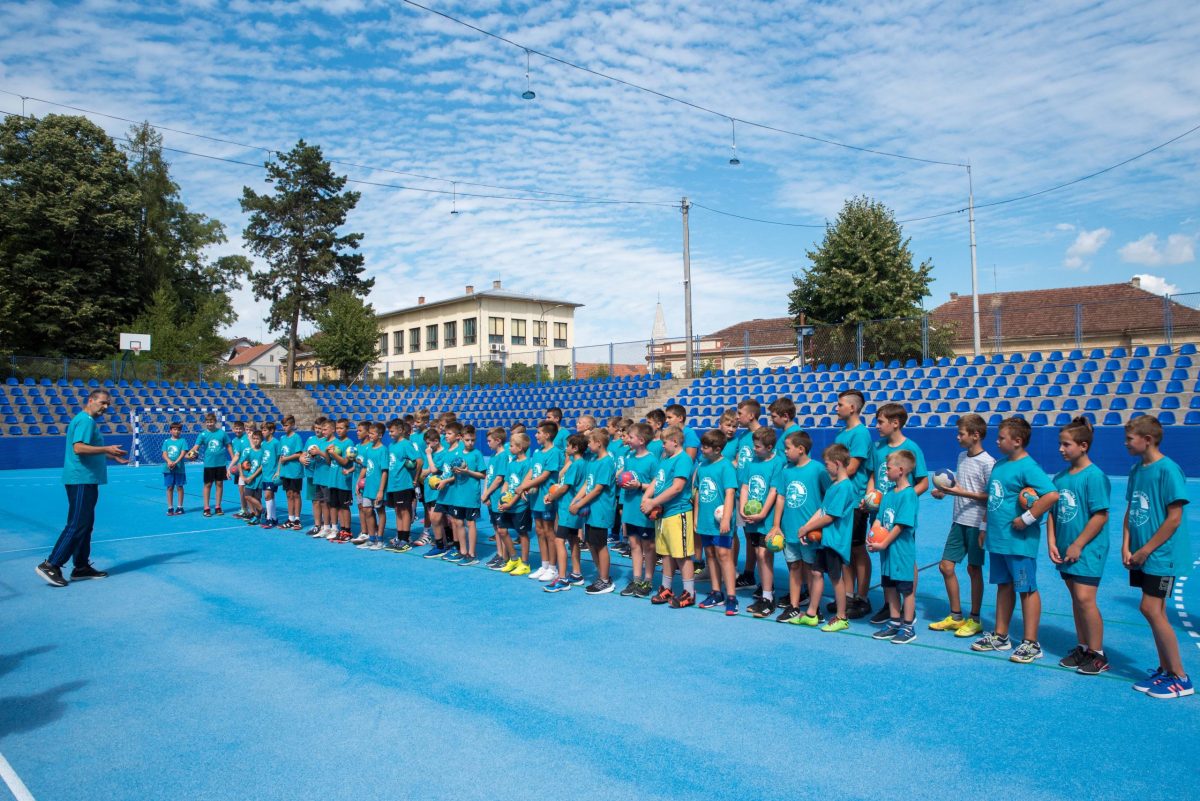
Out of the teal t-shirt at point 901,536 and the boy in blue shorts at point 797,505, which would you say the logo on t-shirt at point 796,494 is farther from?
the teal t-shirt at point 901,536

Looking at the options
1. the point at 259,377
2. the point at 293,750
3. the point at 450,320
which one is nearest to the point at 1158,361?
the point at 293,750

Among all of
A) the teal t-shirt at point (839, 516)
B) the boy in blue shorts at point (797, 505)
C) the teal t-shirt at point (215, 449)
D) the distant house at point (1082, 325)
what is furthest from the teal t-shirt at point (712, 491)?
the distant house at point (1082, 325)

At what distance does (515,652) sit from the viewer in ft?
18.9

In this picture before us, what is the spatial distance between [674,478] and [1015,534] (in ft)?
9.17

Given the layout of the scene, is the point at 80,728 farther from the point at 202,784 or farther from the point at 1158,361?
the point at 1158,361

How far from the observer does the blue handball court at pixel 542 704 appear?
12.4 ft

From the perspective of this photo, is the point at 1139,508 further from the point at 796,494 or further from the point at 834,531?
the point at 796,494

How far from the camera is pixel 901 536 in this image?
19.7 feet

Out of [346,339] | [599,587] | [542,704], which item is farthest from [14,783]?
[346,339]

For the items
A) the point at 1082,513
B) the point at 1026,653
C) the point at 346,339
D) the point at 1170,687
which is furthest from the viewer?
the point at 346,339

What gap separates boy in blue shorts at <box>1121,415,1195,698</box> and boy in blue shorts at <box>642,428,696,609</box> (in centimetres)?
336

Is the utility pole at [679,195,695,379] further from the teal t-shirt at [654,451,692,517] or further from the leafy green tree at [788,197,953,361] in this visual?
the teal t-shirt at [654,451,692,517]

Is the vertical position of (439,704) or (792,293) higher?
(792,293)

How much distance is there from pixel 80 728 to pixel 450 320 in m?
53.8
